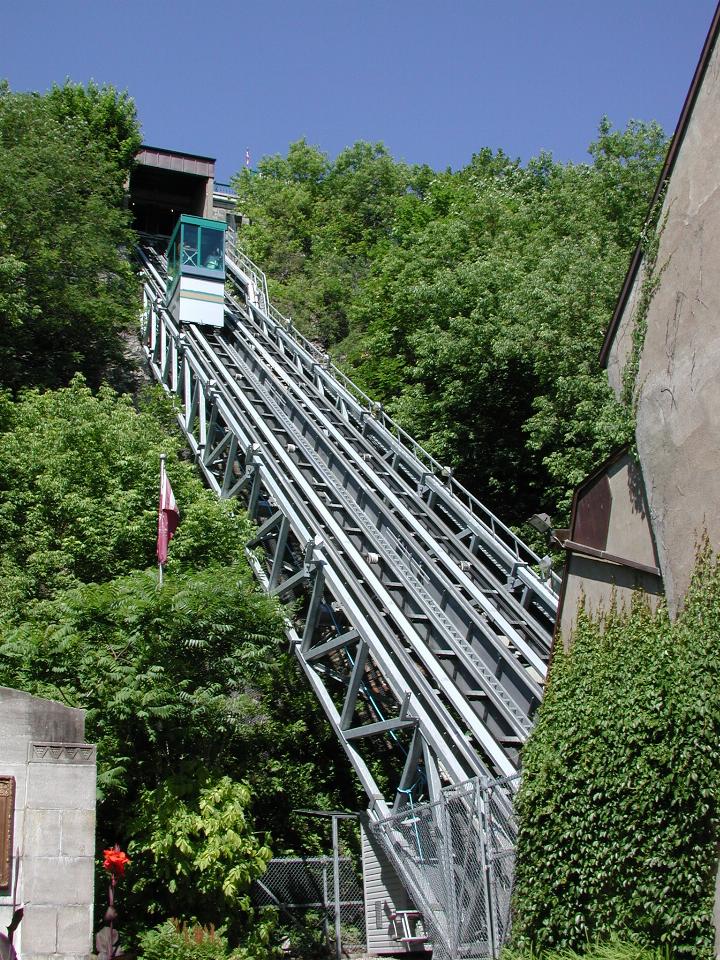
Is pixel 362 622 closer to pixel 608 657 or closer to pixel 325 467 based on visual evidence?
pixel 608 657

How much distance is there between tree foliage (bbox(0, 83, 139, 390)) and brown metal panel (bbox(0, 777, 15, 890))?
64.4ft

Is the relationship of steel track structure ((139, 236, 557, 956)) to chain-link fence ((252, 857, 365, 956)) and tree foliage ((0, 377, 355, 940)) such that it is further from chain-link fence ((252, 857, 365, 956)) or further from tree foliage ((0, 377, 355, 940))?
chain-link fence ((252, 857, 365, 956))

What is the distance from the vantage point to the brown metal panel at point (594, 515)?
15039 mm

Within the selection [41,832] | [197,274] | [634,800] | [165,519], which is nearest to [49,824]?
[41,832]

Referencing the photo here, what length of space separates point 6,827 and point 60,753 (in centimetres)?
88

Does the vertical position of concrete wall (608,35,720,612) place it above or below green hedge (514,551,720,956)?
above

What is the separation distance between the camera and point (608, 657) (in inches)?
523

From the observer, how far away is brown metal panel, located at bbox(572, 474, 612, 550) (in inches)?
592

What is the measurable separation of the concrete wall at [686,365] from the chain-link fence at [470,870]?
329 centimetres

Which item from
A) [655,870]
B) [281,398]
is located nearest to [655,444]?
[655,870]

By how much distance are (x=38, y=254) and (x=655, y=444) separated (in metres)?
22.3

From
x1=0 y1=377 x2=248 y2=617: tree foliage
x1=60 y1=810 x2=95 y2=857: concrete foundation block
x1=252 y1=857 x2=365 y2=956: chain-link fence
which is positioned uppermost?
x1=0 y1=377 x2=248 y2=617: tree foliage

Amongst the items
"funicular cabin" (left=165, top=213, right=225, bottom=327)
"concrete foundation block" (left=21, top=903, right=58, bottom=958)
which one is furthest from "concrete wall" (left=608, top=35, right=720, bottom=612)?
"funicular cabin" (left=165, top=213, right=225, bottom=327)

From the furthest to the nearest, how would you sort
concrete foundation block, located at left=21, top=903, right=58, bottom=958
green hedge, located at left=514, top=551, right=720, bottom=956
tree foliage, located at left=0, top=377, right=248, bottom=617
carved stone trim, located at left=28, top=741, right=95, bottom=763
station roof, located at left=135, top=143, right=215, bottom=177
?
station roof, located at left=135, top=143, right=215, bottom=177
tree foliage, located at left=0, top=377, right=248, bottom=617
green hedge, located at left=514, top=551, right=720, bottom=956
carved stone trim, located at left=28, top=741, right=95, bottom=763
concrete foundation block, located at left=21, top=903, right=58, bottom=958
